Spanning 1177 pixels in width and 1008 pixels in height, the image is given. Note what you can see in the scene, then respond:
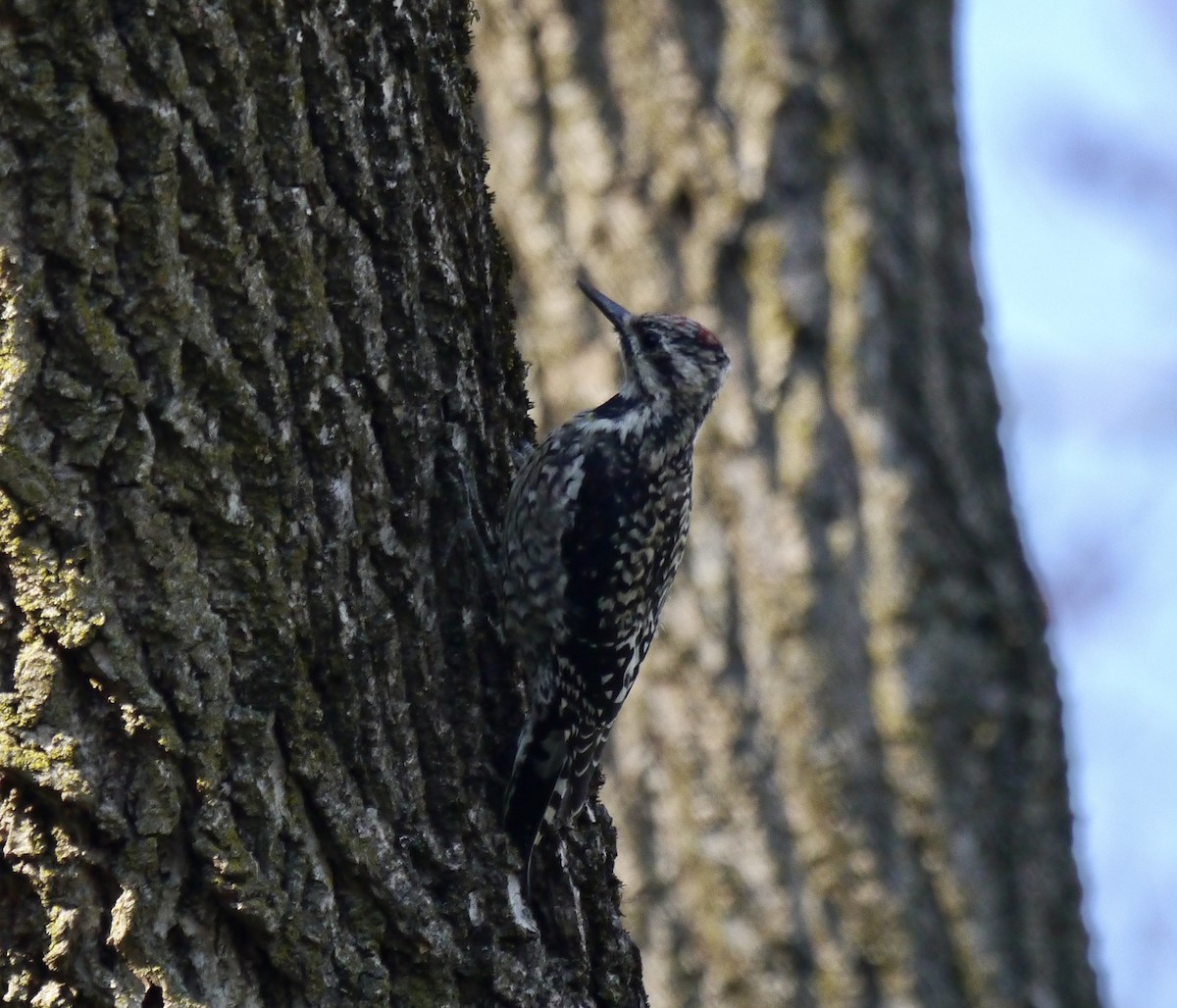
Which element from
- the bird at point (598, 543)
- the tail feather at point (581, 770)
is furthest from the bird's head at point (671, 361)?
the tail feather at point (581, 770)

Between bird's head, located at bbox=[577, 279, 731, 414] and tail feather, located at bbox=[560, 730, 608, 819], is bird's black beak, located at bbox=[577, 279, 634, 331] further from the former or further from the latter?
tail feather, located at bbox=[560, 730, 608, 819]

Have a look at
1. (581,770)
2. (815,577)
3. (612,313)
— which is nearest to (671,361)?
(612,313)

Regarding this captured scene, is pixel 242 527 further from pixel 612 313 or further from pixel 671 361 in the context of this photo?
pixel 612 313

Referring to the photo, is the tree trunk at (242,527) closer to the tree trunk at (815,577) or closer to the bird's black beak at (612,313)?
the bird's black beak at (612,313)

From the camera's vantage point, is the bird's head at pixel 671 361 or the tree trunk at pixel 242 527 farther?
the bird's head at pixel 671 361

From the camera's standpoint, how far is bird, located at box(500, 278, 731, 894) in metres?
3.65

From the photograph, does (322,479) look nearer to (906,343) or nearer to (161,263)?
(161,263)

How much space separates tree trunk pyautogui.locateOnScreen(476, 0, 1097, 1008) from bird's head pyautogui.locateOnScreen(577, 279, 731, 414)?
904 millimetres

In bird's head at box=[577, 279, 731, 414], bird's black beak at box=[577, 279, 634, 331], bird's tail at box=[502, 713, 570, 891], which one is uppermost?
bird's black beak at box=[577, 279, 634, 331]

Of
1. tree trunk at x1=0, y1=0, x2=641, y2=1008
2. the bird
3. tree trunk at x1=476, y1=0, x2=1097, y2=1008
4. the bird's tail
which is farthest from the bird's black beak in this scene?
tree trunk at x1=0, y1=0, x2=641, y2=1008

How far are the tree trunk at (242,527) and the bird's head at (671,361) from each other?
186cm

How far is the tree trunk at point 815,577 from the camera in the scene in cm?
598

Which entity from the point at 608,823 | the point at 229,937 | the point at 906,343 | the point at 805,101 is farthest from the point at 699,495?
the point at 229,937

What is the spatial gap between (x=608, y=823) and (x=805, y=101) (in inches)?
134
